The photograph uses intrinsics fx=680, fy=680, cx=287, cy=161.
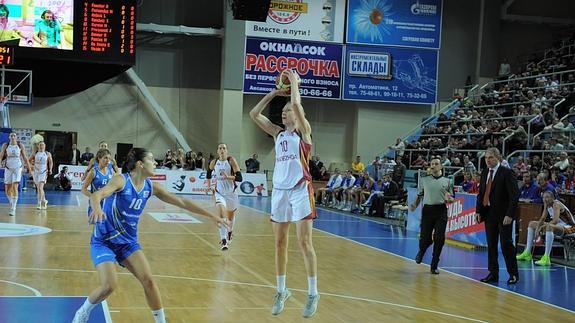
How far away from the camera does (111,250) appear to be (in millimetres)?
5695

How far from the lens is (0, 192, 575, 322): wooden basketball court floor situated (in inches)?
297

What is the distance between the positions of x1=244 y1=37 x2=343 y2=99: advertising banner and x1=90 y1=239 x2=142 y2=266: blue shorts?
77.5 feet

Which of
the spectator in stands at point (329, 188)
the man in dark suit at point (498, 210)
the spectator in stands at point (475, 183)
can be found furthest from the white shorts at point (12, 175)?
the man in dark suit at point (498, 210)

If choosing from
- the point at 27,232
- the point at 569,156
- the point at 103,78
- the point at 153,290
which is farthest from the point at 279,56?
the point at 153,290

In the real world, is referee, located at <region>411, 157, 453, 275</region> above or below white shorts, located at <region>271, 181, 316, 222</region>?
below

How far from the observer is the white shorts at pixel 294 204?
21.4 feet

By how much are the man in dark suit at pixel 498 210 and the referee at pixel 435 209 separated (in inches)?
24.6

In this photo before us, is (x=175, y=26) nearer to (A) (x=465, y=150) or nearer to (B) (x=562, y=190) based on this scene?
(A) (x=465, y=150)

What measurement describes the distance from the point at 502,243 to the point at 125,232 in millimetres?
6450

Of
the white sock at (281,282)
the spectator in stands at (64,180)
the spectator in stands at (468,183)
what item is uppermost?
the spectator in stands at (468,183)

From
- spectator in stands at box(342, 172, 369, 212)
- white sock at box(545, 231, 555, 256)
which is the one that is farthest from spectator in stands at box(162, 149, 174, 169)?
white sock at box(545, 231, 555, 256)

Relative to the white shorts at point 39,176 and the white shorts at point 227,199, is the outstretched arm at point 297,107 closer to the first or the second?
the white shorts at point 227,199

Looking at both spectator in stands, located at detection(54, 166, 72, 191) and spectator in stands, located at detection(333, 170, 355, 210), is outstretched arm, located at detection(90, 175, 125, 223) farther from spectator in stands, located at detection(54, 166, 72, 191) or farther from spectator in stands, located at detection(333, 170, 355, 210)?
spectator in stands, located at detection(54, 166, 72, 191)

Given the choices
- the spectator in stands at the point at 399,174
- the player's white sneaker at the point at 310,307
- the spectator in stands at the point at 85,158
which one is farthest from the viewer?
the spectator in stands at the point at 85,158
